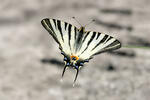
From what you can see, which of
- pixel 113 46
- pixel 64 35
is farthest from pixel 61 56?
pixel 113 46

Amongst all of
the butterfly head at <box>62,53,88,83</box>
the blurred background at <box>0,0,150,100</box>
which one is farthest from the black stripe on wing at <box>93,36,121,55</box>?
the blurred background at <box>0,0,150,100</box>

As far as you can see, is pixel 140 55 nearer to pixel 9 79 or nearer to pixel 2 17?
pixel 9 79

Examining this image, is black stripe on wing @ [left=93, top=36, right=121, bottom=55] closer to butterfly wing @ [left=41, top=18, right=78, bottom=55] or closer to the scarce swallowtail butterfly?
the scarce swallowtail butterfly

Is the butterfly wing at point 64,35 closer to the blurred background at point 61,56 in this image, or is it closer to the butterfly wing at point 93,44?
the butterfly wing at point 93,44

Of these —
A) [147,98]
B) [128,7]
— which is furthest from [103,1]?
[147,98]

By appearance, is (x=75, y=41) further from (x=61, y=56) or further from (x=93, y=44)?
(x=61, y=56)

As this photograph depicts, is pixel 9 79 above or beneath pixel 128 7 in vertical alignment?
beneath

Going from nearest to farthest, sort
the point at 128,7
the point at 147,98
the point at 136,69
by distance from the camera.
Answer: the point at 147,98 < the point at 136,69 < the point at 128,7
